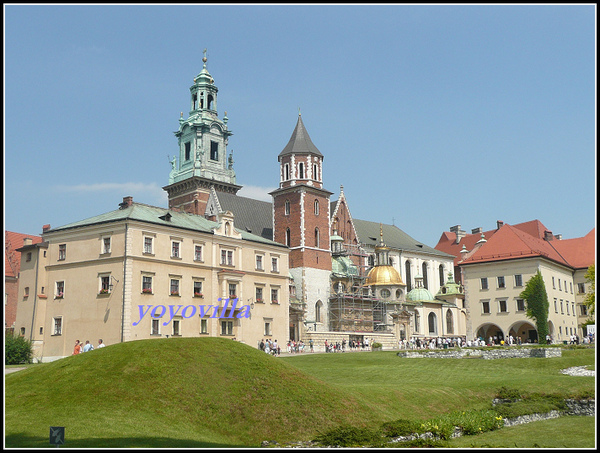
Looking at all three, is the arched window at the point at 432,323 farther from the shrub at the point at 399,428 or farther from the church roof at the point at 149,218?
the shrub at the point at 399,428

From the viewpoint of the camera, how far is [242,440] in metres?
19.0

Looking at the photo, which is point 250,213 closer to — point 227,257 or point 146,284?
point 227,257

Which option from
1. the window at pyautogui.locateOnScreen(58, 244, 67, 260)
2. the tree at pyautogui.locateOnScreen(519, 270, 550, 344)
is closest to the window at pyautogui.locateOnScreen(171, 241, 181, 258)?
the window at pyautogui.locateOnScreen(58, 244, 67, 260)

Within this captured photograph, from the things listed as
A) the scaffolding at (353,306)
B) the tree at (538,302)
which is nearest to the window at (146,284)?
the scaffolding at (353,306)

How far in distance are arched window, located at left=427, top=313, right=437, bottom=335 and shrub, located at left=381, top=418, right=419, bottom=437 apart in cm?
7429

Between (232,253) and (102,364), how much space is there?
41.1 m

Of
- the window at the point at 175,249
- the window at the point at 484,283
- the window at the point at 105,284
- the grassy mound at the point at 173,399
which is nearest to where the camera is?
the grassy mound at the point at 173,399

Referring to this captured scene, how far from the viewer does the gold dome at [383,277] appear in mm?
89181

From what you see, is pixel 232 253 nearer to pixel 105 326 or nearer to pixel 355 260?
→ pixel 105 326

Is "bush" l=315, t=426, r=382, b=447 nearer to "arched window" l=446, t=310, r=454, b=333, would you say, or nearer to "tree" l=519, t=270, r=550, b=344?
"tree" l=519, t=270, r=550, b=344

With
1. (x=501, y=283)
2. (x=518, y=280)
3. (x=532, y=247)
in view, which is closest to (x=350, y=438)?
(x=518, y=280)

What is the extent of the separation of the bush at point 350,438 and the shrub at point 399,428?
56cm

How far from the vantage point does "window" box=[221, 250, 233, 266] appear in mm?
62562

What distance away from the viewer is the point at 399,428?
65.9 feet
